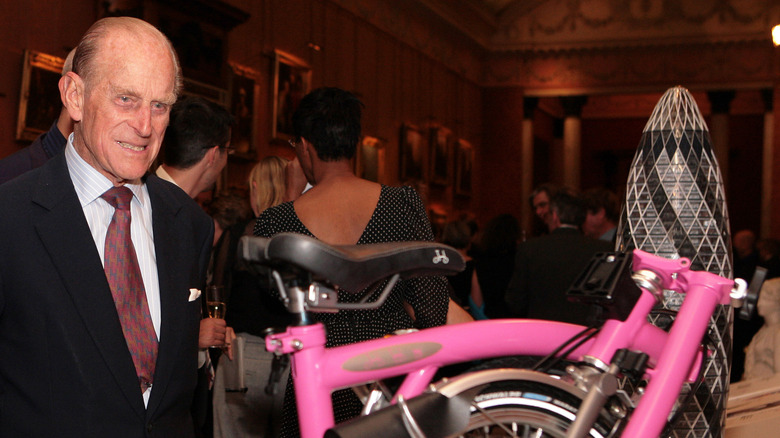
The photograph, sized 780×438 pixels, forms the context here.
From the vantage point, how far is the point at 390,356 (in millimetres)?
1498

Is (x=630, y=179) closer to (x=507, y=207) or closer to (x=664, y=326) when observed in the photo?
(x=664, y=326)

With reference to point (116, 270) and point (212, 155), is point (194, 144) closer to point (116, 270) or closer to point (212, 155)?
point (212, 155)

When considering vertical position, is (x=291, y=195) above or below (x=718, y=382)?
above

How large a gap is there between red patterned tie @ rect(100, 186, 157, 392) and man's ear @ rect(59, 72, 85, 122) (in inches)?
7.7

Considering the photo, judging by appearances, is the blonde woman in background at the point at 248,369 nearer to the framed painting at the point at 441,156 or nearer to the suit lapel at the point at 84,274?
the suit lapel at the point at 84,274

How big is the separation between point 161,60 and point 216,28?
26.8 feet

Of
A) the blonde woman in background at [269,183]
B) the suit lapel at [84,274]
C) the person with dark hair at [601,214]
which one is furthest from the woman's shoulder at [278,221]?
the person with dark hair at [601,214]

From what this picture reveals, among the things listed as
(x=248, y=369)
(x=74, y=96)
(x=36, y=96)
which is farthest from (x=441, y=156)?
(x=74, y=96)

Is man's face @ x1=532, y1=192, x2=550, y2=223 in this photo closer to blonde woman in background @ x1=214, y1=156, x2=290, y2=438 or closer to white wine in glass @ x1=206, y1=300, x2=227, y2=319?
blonde woman in background @ x1=214, y1=156, x2=290, y2=438

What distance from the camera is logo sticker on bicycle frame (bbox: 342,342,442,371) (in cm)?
148

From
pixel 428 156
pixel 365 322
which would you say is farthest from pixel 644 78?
pixel 365 322

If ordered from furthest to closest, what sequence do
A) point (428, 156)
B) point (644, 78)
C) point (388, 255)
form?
point (644, 78), point (428, 156), point (388, 255)

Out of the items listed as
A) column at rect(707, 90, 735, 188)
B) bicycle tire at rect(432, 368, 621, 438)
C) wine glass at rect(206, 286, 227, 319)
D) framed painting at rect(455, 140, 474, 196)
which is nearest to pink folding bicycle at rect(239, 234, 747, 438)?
bicycle tire at rect(432, 368, 621, 438)

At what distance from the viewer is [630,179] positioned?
236 cm
